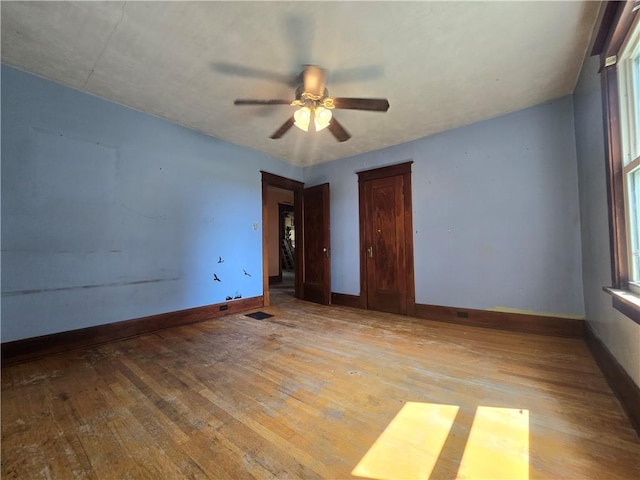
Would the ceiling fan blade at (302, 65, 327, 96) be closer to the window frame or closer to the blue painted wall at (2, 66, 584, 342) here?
the window frame

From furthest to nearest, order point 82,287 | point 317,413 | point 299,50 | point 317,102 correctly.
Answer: point 82,287, point 317,102, point 299,50, point 317,413

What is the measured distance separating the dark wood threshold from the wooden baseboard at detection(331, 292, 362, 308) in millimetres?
2995

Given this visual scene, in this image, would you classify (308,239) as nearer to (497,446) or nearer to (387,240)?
(387,240)

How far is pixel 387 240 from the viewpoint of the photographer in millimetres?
3980

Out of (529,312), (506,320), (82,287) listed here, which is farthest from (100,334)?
(529,312)

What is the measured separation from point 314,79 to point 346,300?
340 cm

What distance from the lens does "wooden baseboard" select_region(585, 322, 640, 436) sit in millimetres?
1345

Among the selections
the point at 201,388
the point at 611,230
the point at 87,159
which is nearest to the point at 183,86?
the point at 87,159

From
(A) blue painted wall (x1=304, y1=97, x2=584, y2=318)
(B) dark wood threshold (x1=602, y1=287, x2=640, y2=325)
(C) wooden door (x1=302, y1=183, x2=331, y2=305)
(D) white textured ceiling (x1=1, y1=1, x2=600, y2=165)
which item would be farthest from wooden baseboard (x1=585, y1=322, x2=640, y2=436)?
(C) wooden door (x1=302, y1=183, x2=331, y2=305)

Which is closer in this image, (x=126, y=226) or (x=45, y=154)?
(x=45, y=154)

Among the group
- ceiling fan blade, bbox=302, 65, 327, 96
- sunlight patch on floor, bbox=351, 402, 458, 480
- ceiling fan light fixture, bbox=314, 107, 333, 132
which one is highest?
ceiling fan blade, bbox=302, 65, 327, 96

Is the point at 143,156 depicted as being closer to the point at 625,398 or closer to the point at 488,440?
the point at 488,440

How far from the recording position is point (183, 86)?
250 cm

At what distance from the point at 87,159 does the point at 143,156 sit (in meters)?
0.53
